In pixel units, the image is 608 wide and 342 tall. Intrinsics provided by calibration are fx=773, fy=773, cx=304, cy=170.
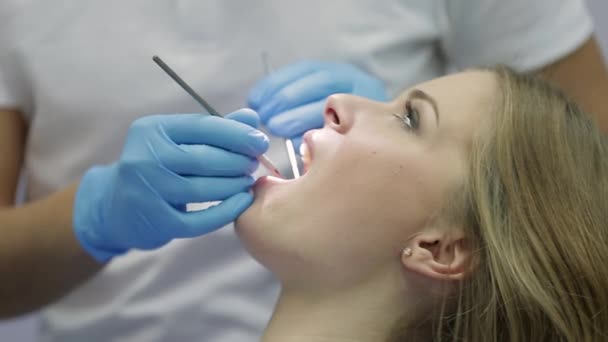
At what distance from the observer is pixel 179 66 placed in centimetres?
122

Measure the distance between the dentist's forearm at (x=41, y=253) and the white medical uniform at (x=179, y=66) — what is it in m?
0.07

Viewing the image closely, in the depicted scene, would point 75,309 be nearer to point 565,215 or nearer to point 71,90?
point 71,90

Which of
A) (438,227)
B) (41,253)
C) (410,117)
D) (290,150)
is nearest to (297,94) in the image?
(290,150)

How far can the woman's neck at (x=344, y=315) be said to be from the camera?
3.14 feet

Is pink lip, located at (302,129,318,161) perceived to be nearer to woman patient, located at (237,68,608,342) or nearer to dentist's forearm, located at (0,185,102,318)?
woman patient, located at (237,68,608,342)

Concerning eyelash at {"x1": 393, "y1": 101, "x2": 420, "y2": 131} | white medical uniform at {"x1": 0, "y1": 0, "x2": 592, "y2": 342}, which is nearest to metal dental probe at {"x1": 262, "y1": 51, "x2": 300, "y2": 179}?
white medical uniform at {"x1": 0, "y1": 0, "x2": 592, "y2": 342}

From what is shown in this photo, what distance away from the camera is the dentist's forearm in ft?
3.72

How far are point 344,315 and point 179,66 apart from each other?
19.6 inches

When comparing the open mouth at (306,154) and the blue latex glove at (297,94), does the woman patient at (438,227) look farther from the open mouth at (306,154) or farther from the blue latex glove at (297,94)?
the blue latex glove at (297,94)

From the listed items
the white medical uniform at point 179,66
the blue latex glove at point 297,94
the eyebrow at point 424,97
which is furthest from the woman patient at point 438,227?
the white medical uniform at point 179,66

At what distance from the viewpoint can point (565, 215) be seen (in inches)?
36.4

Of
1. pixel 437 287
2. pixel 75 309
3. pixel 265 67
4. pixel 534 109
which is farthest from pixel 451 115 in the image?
pixel 75 309

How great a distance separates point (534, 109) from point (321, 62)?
349mm

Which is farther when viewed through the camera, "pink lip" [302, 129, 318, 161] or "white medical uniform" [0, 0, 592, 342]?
"white medical uniform" [0, 0, 592, 342]
